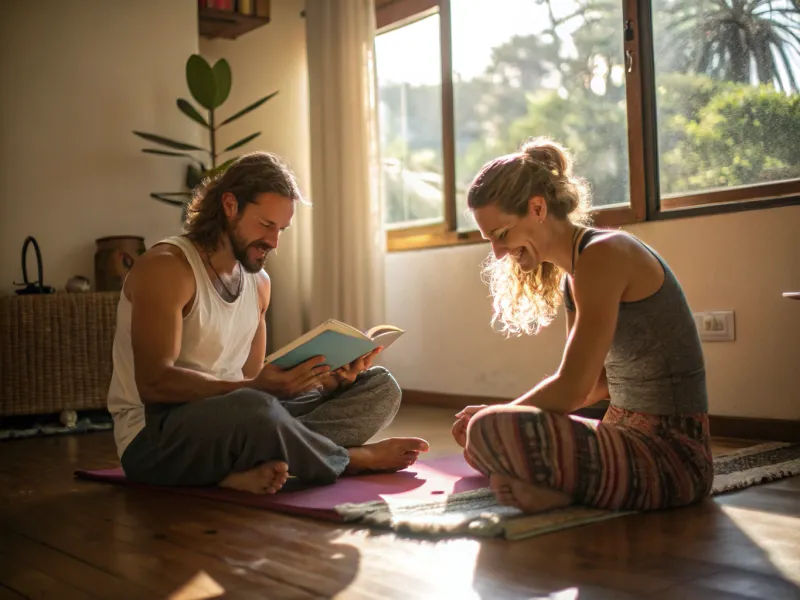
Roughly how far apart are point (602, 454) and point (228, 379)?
990 mm

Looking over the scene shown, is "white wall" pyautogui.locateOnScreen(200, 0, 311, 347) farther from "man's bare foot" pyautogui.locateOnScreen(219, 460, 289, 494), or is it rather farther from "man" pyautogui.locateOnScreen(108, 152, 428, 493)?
"man's bare foot" pyautogui.locateOnScreen(219, 460, 289, 494)

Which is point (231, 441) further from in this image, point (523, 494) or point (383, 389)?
point (523, 494)

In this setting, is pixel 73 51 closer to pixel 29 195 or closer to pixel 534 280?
pixel 29 195

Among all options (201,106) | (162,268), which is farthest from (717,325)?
(201,106)

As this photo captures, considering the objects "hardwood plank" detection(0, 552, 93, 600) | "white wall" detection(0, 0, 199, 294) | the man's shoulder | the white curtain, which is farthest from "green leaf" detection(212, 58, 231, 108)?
"hardwood plank" detection(0, 552, 93, 600)

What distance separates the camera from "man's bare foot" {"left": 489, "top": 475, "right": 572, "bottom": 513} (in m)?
1.72

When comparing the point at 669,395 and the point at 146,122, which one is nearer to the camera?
the point at 669,395

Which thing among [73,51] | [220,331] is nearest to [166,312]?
[220,331]

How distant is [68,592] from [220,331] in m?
0.92

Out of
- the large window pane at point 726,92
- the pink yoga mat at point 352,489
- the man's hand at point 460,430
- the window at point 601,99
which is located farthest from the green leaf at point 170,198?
the man's hand at point 460,430

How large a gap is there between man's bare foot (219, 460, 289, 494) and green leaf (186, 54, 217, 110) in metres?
2.45

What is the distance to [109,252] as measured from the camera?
12.9ft

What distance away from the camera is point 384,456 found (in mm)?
2314

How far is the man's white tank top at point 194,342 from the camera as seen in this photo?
7.13 feet
